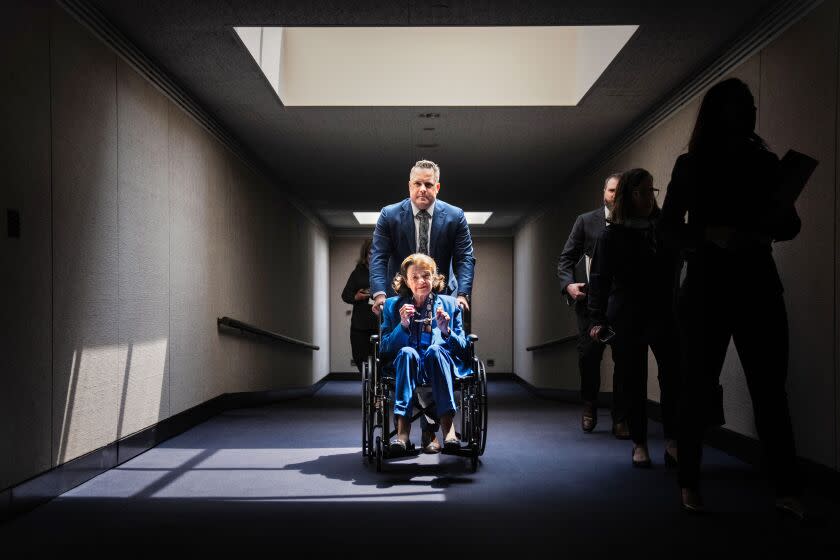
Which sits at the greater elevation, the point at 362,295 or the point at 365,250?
the point at 365,250

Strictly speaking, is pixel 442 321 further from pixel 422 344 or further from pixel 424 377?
pixel 424 377

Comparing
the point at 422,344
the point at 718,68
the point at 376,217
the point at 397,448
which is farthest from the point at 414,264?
the point at 376,217

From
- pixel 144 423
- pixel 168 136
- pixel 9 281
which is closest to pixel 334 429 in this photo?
pixel 144 423

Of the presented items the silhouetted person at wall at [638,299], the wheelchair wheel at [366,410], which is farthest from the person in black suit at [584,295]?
the wheelchair wheel at [366,410]

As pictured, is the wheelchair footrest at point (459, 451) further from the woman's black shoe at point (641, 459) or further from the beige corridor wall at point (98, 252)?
the beige corridor wall at point (98, 252)

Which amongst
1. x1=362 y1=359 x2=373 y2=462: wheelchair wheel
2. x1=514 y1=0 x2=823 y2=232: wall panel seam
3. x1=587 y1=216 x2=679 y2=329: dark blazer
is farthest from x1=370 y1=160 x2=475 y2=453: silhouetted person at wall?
x1=514 y1=0 x2=823 y2=232: wall panel seam

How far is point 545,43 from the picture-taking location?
5.91 metres

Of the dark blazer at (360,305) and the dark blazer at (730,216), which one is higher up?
the dark blazer at (730,216)

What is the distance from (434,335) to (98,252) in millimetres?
1697

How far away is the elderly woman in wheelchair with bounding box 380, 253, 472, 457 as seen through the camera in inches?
140

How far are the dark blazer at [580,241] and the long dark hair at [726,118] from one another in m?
2.29

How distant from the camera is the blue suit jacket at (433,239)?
416 centimetres

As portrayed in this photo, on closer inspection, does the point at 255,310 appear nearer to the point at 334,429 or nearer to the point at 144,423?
the point at 334,429

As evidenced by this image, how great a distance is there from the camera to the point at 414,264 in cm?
375
